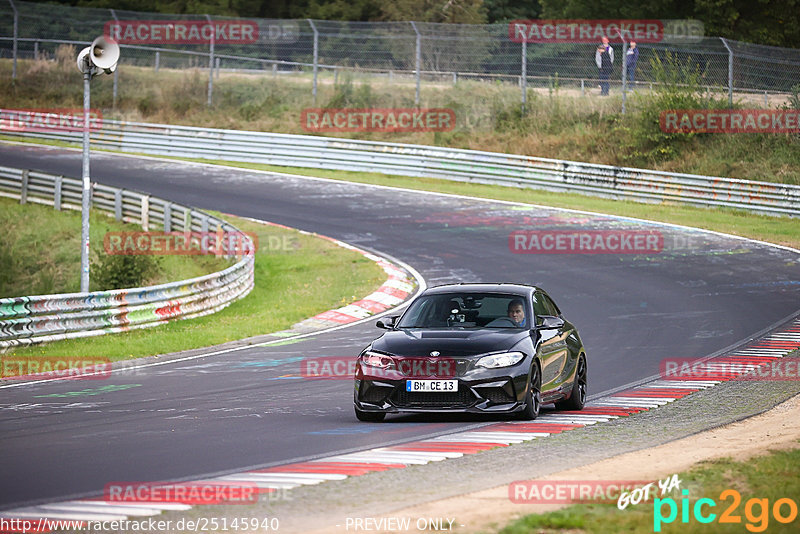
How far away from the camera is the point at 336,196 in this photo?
3550cm

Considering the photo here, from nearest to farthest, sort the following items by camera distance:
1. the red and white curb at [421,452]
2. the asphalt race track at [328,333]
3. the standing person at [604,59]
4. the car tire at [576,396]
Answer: the red and white curb at [421,452] < the asphalt race track at [328,333] < the car tire at [576,396] < the standing person at [604,59]

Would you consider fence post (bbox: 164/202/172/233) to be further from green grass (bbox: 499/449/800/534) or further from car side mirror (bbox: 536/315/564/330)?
green grass (bbox: 499/449/800/534)

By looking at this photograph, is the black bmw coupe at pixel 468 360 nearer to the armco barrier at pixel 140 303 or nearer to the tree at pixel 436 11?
the armco barrier at pixel 140 303

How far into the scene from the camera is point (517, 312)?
1239 centimetres

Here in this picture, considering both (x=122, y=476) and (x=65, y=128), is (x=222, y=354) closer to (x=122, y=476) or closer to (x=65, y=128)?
(x=122, y=476)

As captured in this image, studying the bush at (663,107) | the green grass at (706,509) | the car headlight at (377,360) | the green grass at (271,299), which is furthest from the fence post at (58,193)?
the green grass at (706,509)

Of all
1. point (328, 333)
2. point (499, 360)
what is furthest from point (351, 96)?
point (499, 360)

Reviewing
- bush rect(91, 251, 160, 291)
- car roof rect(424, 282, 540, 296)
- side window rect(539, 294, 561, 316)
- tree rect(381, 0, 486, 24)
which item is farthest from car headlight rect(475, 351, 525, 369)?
tree rect(381, 0, 486, 24)

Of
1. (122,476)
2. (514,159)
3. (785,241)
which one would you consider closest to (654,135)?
(514,159)

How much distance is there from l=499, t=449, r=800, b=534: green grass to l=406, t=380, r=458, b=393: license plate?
10.2 ft

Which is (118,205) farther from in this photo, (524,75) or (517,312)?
(517,312)

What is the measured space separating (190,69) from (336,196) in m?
15.9

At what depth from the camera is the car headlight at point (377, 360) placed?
1139 centimetres

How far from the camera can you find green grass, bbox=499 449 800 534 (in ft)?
21.8
